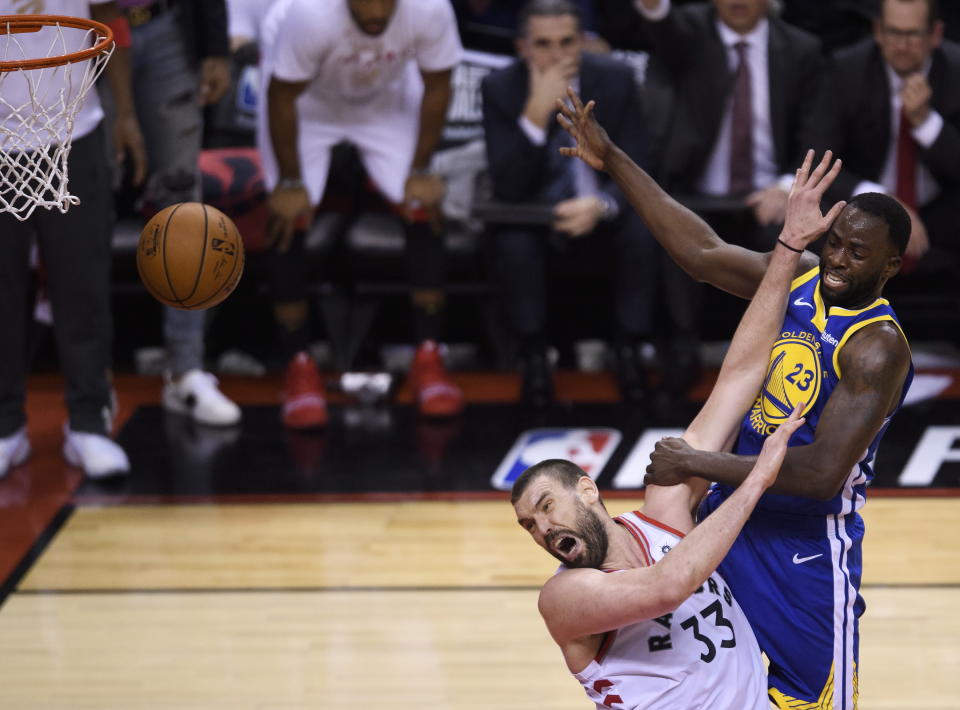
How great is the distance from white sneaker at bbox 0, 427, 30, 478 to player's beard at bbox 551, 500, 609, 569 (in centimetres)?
349

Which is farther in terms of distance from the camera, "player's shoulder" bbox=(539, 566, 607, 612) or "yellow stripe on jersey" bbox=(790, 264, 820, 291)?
"yellow stripe on jersey" bbox=(790, 264, 820, 291)

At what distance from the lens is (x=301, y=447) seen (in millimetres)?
5895

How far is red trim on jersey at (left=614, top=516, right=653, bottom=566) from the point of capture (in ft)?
9.13

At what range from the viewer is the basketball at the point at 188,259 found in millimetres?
3527

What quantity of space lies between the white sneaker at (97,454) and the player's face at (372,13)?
76.1 inches

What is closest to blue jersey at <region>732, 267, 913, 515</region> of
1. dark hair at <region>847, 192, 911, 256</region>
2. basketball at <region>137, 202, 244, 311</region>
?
dark hair at <region>847, 192, 911, 256</region>

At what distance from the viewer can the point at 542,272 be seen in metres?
6.21

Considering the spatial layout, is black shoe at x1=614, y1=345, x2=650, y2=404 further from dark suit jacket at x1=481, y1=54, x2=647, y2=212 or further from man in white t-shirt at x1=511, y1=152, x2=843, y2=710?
man in white t-shirt at x1=511, y1=152, x2=843, y2=710

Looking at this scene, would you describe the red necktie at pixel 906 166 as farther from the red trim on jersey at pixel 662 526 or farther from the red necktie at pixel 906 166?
the red trim on jersey at pixel 662 526

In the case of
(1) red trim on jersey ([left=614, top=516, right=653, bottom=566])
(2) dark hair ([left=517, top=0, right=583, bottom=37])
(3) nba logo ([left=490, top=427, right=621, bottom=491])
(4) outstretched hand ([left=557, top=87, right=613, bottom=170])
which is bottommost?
(3) nba logo ([left=490, top=427, right=621, bottom=491])

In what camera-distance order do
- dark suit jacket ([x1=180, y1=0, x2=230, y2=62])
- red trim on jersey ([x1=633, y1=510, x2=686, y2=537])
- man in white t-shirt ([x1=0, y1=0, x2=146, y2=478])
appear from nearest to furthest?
1. red trim on jersey ([x1=633, y1=510, x2=686, y2=537])
2. man in white t-shirt ([x1=0, y1=0, x2=146, y2=478])
3. dark suit jacket ([x1=180, y1=0, x2=230, y2=62])

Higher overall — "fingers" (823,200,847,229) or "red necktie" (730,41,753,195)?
"fingers" (823,200,847,229)

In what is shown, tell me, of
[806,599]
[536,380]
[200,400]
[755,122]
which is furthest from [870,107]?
[806,599]

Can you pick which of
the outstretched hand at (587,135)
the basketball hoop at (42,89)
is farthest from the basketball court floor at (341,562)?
the outstretched hand at (587,135)
